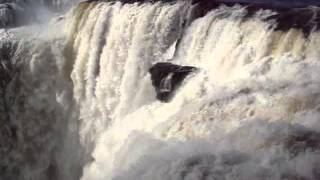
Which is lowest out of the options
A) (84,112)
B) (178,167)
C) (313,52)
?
(84,112)

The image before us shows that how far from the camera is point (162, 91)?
10.5 m

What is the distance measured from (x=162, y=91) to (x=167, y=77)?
0.25 metres

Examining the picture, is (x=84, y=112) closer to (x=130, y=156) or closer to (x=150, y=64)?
(x=150, y=64)

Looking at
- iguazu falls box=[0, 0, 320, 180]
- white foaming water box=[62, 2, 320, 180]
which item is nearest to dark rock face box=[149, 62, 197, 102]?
iguazu falls box=[0, 0, 320, 180]

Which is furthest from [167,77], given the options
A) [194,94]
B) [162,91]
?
[194,94]

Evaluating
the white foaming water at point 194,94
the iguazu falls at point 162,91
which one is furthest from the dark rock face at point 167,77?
the white foaming water at point 194,94

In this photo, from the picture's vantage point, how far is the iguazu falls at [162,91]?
7238mm

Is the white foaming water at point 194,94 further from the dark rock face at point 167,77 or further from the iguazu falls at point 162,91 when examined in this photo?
the dark rock face at point 167,77

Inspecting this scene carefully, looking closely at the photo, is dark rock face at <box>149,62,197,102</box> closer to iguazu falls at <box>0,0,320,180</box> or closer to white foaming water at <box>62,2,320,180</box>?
iguazu falls at <box>0,0,320,180</box>

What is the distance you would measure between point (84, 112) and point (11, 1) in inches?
256

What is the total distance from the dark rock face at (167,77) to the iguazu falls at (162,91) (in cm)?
2

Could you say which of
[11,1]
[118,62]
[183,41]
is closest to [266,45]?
[183,41]

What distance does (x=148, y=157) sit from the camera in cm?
771

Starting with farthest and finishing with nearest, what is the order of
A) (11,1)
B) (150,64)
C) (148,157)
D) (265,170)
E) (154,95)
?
(11,1)
(150,64)
(154,95)
(148,157)
(265,170)
